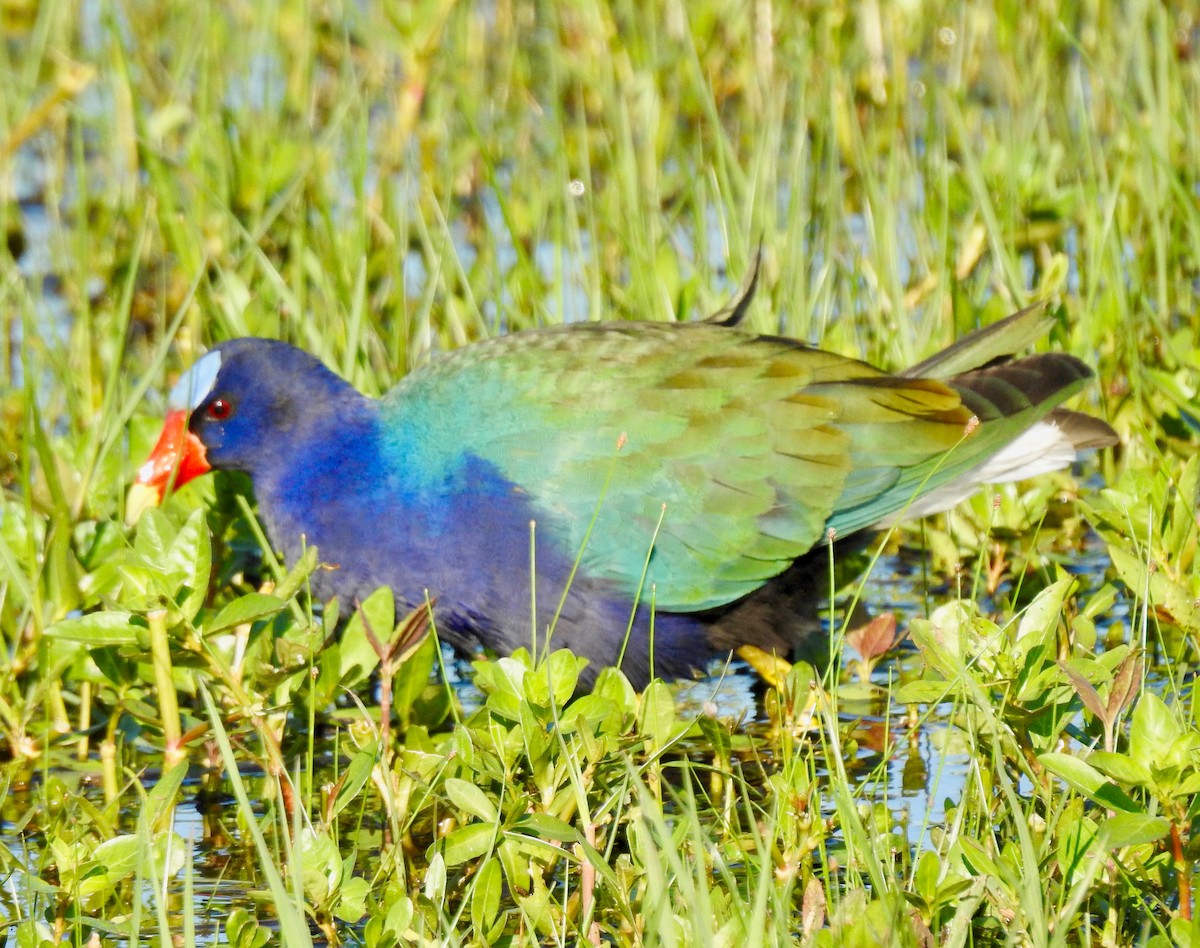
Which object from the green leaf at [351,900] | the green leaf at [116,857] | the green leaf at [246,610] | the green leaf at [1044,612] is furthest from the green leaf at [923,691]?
the green leaf at [116,857]

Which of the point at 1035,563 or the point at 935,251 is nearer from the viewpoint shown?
the point at 1035,563

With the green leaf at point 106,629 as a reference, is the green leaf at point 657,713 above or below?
below

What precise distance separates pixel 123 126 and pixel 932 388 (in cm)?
276

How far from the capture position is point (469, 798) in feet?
6.88

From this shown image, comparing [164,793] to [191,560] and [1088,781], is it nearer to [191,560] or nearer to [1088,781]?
[191,560]

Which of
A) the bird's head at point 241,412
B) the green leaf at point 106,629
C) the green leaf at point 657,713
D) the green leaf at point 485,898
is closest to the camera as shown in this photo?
the green leaf at point 485,898

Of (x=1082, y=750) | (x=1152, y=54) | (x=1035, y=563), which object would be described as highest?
(x=1152, y=54)

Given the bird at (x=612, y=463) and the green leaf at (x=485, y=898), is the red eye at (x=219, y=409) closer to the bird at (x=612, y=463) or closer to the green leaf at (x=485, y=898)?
the bird at (x=612, y=463)

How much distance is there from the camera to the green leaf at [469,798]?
6.87 ft

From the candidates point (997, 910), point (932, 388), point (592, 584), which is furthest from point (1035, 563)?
point (997, 910)

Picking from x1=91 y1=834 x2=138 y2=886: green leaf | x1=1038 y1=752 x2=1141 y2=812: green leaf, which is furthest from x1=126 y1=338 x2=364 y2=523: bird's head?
x1=1038 y1=752 x2=1141 y2=812: green leaf

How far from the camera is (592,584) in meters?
2.96

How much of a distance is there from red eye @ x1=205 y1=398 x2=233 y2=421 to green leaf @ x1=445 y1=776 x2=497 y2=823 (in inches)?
51.3

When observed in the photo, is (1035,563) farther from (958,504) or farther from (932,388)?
(932,388)
